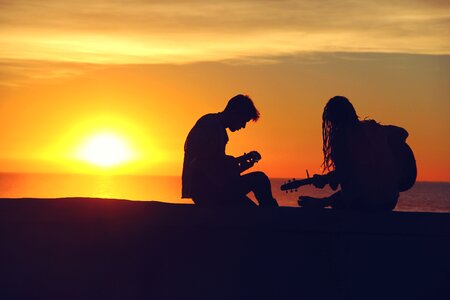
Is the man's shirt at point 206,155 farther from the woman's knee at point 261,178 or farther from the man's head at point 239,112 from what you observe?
the woman's knee at point 261,178

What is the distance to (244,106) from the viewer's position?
9828mm

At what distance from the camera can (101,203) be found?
9109 millimetres

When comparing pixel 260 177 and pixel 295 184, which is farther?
pixel 295 184

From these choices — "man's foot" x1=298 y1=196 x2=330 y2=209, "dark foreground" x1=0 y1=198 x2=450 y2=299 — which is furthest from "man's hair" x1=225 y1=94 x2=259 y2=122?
"dark foreground" x1=0 y1=198 x2=450 y2=299

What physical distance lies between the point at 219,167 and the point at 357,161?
1384 millimetres

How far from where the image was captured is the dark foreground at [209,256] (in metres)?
8.79

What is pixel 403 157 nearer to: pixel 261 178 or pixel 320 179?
pixel 320 179

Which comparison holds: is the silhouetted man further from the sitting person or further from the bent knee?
the sitting person

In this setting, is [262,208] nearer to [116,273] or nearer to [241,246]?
[241,246]

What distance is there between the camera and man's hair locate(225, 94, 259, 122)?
9.83 meters

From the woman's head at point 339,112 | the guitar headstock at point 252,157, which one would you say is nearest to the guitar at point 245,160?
the guitar headstock at point 252,157

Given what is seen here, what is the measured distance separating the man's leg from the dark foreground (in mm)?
784

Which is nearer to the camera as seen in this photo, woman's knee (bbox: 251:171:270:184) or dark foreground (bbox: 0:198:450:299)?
dark foreground (bbox: 0:198:450:299)

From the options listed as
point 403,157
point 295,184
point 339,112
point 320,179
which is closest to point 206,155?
point 295,184
